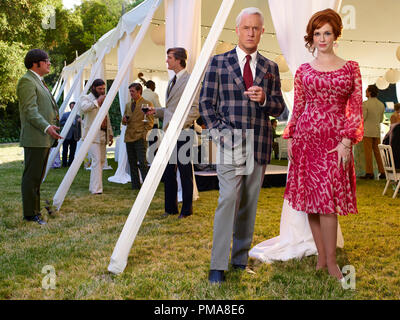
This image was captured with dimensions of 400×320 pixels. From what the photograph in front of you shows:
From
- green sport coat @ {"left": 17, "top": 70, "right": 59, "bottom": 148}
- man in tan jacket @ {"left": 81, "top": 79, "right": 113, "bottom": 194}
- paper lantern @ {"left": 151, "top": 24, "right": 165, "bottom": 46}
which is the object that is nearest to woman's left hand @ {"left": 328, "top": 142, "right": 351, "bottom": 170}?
green sport coat @ {"left": 17, "top": 70, "right": 59, "bottom": 148}

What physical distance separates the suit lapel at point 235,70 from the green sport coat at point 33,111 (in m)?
2.69

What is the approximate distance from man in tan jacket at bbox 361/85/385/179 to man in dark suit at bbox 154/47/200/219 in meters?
5.50

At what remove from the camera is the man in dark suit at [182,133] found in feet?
17.7

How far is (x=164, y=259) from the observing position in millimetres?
3779

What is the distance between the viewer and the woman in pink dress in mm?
3061

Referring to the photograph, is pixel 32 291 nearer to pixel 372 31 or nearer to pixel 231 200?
pixel 231 200

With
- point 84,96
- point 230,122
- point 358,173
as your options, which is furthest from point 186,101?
point 358,173

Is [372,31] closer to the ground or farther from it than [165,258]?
farther from it

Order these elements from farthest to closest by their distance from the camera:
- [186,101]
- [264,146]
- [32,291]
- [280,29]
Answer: [280,29] < [186,101] < [264,146] < [32,291]

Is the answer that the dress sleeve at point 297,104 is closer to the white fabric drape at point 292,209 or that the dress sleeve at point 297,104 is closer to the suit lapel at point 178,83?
the white fabric drape at point 292,209

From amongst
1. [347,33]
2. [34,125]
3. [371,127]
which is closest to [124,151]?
[34,125]

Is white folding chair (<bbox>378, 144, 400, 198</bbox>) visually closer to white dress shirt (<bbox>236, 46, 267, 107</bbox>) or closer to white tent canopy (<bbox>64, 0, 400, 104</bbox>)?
white tent canopy (<bbox>64, 0, 400, 104</bbox>)

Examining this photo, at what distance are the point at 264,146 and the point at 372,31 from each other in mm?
8435
